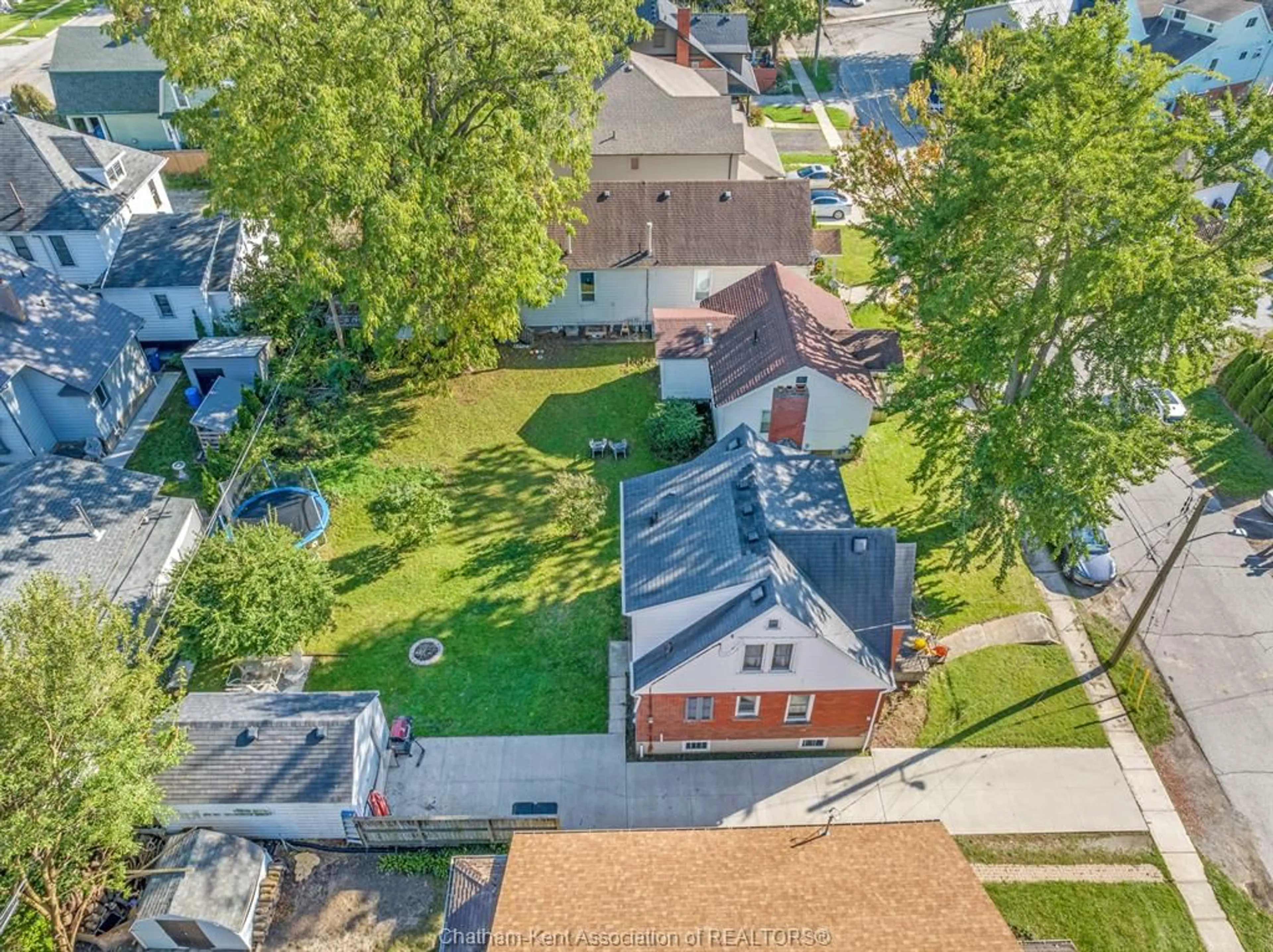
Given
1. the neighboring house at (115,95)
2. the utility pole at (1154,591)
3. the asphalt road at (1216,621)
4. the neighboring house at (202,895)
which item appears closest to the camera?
the neighboring house at (202,895)

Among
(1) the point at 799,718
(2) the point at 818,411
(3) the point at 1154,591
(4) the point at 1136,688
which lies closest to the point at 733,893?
(1) the point at 799,718

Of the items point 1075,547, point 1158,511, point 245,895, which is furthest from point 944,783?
point 245,895

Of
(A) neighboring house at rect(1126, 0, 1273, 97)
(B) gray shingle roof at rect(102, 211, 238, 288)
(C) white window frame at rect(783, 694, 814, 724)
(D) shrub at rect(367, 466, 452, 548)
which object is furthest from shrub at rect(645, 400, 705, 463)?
(A) neighboring house at rect(1126, 0, 1273, 97)

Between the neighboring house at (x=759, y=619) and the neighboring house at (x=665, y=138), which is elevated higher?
the neighboring house at (x=665, y=138)

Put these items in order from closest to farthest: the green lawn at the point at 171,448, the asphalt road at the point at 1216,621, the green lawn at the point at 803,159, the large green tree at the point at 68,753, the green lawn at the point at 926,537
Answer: the large green tree at the point at 68,753 < the asphalt road at the point at 1216,621 < the green lawn at the point at 926,537 < the green lawn at the point at 171,448 < the green lawn at the point at 803,159

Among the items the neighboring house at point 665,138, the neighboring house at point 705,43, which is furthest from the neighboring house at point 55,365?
the neighboring house at point 705,43

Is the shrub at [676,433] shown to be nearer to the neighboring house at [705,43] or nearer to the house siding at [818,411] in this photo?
the house siding at [818,411]

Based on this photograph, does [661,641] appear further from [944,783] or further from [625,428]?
[625,428]

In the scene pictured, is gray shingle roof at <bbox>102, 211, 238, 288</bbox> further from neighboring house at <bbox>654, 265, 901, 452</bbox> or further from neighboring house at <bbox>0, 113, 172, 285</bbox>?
neighboring house at <bbox>654, 265, 901, 452</bbox>
